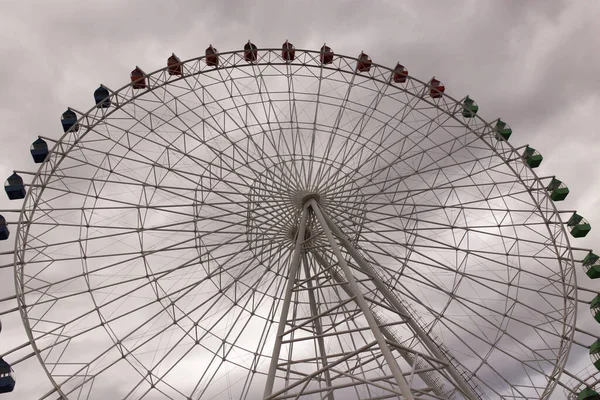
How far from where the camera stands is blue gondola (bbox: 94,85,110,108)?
82.2 feet

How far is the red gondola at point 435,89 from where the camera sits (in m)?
27.7

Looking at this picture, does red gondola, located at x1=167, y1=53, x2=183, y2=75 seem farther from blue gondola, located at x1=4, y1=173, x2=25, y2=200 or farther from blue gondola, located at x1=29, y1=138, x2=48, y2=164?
blue gondola, located at x1=4, y1=173, x2=25, y2=200

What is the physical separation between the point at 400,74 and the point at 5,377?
2507 centimetres

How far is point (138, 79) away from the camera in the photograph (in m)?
25.5

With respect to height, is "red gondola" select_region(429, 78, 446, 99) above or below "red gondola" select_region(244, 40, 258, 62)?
below

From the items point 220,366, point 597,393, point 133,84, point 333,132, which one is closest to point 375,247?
point 333,132

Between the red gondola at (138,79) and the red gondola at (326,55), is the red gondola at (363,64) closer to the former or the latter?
the red gondola at (326,55)

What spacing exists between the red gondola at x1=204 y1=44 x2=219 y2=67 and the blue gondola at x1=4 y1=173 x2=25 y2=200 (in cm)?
1175

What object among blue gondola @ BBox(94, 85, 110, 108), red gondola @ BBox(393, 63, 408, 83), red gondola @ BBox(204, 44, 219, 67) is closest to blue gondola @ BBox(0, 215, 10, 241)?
blue gondola @ BBox(94, 85, 110, 108)

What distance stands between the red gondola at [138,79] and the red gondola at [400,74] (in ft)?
47.2

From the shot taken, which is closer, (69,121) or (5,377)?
(5,377)

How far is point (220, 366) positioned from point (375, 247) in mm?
10382

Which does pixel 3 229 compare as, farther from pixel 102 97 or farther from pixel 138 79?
pixel 138 79

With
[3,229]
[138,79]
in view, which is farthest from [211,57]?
[3,229]
